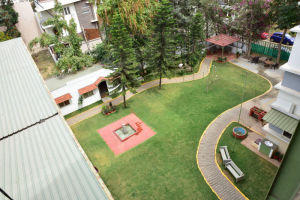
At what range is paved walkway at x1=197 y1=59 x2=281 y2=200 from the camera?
590 inches

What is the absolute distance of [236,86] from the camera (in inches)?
1032

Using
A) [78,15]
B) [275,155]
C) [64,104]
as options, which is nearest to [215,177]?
[275,155]

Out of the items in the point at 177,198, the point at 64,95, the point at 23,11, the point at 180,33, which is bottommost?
the point at 177,198

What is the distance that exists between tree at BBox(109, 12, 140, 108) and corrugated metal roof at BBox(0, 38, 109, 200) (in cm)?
829

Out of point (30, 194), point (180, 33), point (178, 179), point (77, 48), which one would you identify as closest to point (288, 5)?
point (180, 33)

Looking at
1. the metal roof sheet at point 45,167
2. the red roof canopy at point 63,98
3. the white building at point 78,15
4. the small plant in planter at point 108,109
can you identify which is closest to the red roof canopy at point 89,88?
the red roof canopy at point 63,98

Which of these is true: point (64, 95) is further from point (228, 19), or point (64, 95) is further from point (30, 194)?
point (228, 19)

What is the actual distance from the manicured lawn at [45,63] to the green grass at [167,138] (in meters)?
9.72

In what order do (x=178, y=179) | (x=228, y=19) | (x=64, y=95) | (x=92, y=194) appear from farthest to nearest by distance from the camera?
(x=228, y=19)
(x=64, y=95)
(x=178, y=179)
(x=92, y=194)

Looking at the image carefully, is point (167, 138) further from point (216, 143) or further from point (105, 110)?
point (105, 110)

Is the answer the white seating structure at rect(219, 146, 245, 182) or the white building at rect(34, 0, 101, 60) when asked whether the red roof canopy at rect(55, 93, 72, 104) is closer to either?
the white building at rect(34, 0, 101, 60)

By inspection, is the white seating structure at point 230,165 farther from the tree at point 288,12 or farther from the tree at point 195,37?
the tree at point 288,12

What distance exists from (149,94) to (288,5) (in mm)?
19667

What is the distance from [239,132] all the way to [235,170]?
4527 millimetres
